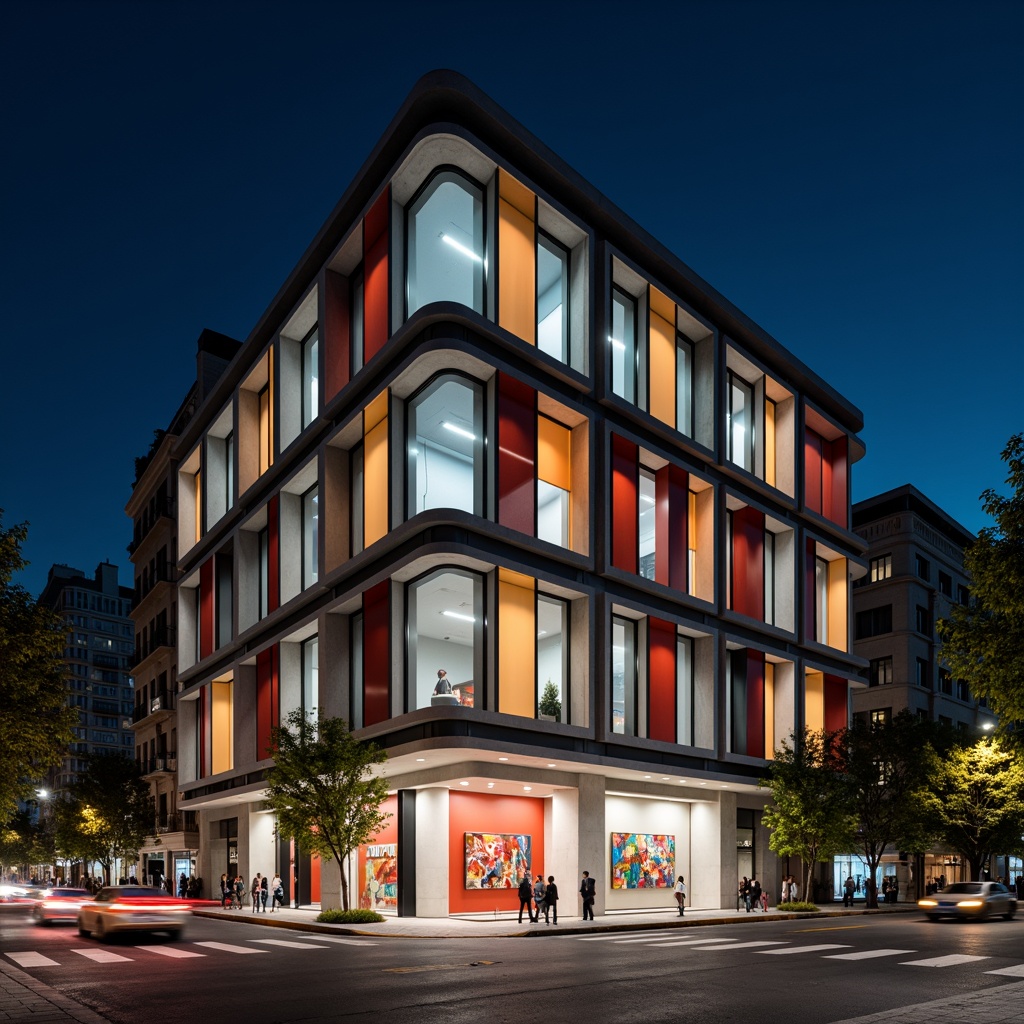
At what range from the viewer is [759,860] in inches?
1908

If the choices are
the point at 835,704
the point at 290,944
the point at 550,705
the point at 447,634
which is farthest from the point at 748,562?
the point at 290,944

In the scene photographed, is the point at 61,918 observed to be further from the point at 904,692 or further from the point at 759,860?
the point at 904,692

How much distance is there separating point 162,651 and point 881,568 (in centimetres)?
5136

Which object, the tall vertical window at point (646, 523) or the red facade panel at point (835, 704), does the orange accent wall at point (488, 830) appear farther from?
the red facade panel at point (835, 704)

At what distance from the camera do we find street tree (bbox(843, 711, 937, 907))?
51281 mm

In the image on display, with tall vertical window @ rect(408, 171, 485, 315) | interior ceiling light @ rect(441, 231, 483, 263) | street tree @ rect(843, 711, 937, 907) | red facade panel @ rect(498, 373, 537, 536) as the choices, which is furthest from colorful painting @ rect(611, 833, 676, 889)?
interior ceiling light @ rect(441, 231, 483, 263)

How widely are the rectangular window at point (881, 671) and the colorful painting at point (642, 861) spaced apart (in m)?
36.9

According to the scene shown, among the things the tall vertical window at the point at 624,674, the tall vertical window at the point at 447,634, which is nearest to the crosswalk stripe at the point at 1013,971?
the tall vertical window at the point at 447,634

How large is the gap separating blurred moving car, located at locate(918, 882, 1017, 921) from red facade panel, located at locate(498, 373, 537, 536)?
63.3 ft

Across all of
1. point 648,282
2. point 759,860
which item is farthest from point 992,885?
point 648,282

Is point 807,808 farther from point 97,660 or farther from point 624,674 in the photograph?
point 97,660

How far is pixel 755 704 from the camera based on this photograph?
47.6m

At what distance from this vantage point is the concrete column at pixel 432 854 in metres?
35.9

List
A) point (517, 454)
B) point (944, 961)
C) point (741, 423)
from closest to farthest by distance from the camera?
1. point (944, 961)
2. point (517, 454)
3. point (741, 423)
